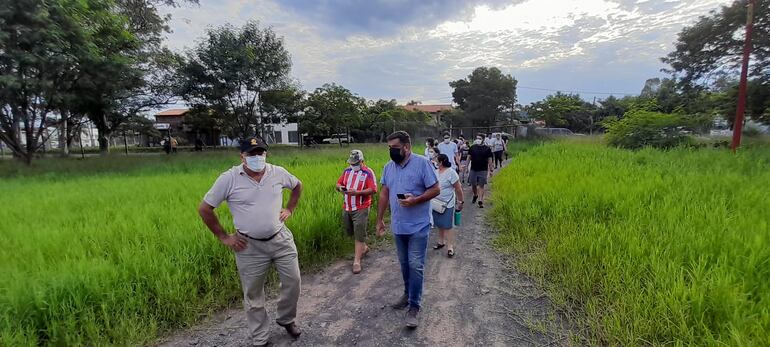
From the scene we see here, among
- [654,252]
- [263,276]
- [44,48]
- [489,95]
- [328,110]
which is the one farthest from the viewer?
[489,95]

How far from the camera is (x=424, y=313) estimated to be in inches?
130

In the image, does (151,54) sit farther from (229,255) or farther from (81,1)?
(229,255)

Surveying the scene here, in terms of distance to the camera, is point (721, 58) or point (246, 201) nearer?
point (246, 201)

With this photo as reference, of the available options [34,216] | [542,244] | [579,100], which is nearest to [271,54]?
[34,216]

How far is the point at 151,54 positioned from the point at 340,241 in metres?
16.5

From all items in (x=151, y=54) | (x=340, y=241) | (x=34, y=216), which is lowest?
(x=340, y=241)

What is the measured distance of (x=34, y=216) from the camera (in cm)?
521

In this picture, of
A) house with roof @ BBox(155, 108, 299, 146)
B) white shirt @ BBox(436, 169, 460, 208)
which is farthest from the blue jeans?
house with roof @ BBox(155, 108, 299, 146)

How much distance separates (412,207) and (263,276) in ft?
4.40

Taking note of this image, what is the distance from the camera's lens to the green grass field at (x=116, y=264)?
263 cm

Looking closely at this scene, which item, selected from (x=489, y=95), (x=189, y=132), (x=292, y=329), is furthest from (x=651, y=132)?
(x=189, y=132)

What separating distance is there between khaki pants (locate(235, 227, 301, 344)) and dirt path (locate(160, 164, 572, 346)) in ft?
0.82

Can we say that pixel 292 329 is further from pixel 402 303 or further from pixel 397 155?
pixel 397 155

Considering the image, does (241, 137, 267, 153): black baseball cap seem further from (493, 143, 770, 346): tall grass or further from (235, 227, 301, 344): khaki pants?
(493, 143, 770, 346): tall grass
